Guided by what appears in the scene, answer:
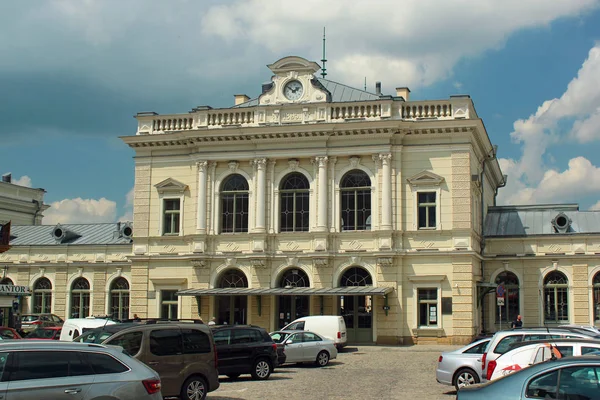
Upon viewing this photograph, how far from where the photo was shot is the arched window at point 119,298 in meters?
46.4

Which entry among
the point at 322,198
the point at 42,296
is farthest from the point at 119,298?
the point at 322,198

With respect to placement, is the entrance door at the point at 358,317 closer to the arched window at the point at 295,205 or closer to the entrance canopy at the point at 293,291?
the entrance canopy at the point at 293,291

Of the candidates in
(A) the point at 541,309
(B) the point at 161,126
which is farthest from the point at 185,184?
(A) the point at 541,309

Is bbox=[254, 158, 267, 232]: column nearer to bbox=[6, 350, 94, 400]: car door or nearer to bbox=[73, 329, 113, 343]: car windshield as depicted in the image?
bbox=[73, 329, 113, 343]: car windshield

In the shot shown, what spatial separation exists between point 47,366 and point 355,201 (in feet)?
97.1

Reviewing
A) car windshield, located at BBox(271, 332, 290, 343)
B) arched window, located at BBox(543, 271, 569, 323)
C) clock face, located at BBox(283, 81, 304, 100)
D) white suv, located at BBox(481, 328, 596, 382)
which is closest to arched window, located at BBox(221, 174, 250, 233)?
clock face, located at BBox(283, 81, 304, 100)

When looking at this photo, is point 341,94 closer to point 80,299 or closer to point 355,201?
point 355,201

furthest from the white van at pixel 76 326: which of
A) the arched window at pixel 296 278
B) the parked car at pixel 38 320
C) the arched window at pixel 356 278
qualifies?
the arched window at pixel 356 278

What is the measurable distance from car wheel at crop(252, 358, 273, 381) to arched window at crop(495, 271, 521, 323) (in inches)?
857

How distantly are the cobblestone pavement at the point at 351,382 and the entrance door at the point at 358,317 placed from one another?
6.97m

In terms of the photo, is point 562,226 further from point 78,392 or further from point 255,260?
point 78,392

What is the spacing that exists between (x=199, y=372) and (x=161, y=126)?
1101 inches

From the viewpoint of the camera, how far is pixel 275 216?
40938 millimetres

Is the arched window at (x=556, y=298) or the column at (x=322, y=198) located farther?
the arched window at (x=556, y=298)
